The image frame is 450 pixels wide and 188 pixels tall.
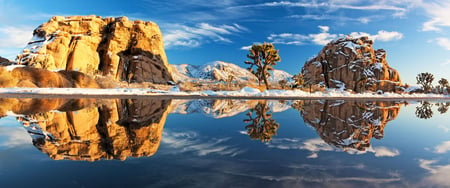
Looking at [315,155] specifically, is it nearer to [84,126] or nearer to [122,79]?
[84,126]

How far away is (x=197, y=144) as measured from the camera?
14.4 ft

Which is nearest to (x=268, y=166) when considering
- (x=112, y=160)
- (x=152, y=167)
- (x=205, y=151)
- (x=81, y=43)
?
(x=205, y=151)

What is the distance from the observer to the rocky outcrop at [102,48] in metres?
55.0

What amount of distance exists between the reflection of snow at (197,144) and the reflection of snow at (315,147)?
0.88 m

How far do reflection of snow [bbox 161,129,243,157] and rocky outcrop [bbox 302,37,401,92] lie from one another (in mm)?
79102

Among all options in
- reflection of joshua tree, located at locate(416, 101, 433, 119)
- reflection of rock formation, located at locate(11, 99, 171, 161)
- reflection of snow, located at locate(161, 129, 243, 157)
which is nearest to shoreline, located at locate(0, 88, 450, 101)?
reflection of joshua tree, located at locate(416, 101, 433, 119)

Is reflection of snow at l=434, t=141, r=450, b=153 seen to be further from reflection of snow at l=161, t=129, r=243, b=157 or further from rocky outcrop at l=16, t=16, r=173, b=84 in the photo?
rocky outcrop at l=16, t=16, r=173, b=84

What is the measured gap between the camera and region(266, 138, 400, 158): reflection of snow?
153 inches

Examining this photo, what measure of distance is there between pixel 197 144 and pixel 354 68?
83782 millimetres

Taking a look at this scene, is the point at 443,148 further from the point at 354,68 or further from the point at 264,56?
the point at 354,68

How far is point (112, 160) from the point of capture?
10.6 ft

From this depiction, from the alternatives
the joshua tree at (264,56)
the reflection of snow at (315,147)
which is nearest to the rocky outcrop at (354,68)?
the joshua tree at (264,56)

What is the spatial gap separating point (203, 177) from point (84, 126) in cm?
450

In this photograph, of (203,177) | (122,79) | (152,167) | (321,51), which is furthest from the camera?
(321,51)
